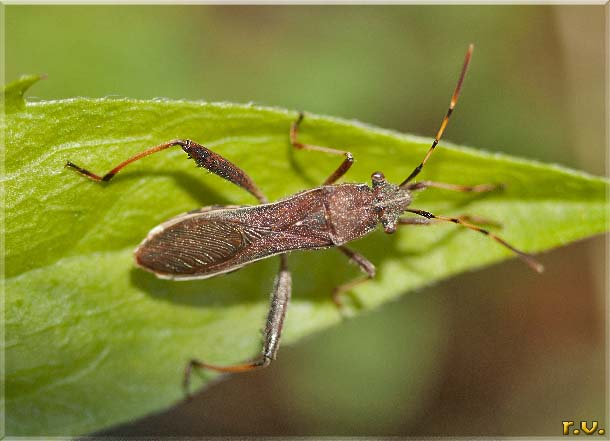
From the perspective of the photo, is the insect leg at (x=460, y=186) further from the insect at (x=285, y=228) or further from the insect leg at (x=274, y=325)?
the insect leg at (x=274, y=325)

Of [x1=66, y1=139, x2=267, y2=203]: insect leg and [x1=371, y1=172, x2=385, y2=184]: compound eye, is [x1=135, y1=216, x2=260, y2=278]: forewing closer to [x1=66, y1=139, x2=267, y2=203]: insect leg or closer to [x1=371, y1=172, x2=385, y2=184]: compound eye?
[x1=66, y1=139, x2=267, y2=203]: insect leg

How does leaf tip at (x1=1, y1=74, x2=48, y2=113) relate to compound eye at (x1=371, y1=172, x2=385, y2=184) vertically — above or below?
below

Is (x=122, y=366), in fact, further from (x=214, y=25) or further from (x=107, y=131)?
(x=214, y=25)

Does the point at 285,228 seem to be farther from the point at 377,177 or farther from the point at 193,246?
the point at 377,177

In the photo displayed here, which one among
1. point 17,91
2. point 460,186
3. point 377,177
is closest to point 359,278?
point 377,177

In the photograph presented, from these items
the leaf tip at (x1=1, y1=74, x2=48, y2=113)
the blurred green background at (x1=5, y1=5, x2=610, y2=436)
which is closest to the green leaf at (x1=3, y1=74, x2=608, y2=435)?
the leaf tip at (x1=1, y1=74, x2=48, y2=113)

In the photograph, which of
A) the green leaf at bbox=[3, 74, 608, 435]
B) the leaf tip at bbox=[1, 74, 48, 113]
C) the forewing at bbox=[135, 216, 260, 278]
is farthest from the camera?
the forewing at bbox=[135, 216, 260, 278]

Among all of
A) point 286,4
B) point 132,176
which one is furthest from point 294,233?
point 286,4
